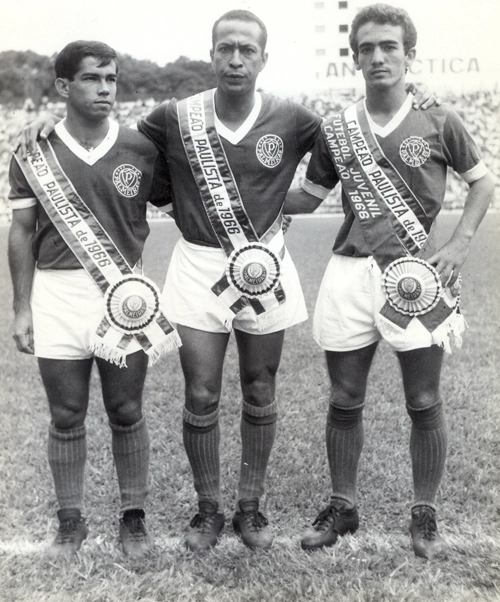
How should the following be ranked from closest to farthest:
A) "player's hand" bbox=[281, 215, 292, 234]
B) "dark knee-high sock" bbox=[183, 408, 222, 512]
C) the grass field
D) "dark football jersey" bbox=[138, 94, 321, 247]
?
the grass field < "dark football jersey" bbox=[138, 94, 321, 247] < "dark knee-high sock" bbox=[183, 408, 222, 512] < "player's hand" bbox=[281, 215, 292, 234]

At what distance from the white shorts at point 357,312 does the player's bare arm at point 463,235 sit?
24cm

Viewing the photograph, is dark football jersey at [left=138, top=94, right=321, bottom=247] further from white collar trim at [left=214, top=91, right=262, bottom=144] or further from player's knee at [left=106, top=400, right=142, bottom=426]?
player's knee at [left=106, top=400, right=142, bottom=426]

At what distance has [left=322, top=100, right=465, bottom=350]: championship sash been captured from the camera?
296cm

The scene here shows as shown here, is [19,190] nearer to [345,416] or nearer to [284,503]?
[345,416]

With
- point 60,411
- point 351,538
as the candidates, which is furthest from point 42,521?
point 351,538

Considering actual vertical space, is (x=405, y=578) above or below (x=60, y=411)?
below

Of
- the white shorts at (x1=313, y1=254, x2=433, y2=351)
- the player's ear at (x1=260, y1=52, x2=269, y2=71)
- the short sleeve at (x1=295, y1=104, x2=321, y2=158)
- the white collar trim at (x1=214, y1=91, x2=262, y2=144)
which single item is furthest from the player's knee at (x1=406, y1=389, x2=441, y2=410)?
the player's ear at (x1=260, y1=52, x2=269, y2=71)

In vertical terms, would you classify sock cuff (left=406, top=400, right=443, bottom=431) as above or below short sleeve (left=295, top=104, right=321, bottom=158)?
below

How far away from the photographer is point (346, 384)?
3129 millimetres

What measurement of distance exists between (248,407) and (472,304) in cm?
459

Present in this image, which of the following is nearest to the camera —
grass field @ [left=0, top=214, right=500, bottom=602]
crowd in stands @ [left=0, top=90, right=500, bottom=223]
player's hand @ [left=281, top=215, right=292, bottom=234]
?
grass field @ [left=0, top=214, right=500, bottom=602]

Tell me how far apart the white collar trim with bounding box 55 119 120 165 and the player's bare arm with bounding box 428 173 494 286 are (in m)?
1.40

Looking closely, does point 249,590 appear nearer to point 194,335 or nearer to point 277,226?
point 194,335

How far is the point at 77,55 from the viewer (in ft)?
9.44
